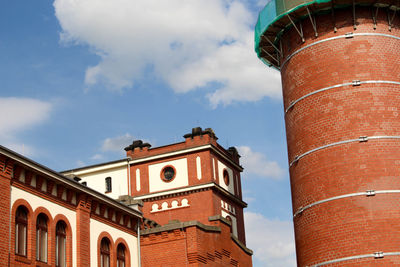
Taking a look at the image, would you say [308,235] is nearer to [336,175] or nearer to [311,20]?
[336,175]

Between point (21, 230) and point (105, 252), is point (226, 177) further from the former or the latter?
point (21, 230)

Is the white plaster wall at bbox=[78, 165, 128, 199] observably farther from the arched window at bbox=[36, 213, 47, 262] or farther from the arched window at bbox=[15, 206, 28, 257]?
the arched window at bbox=[15, 206, 28, 257]

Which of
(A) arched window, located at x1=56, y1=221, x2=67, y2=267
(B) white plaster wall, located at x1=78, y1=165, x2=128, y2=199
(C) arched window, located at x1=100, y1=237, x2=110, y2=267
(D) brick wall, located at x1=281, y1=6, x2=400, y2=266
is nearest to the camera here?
(A) arched window, located at x1=56, y1=221, x2=67, y2=267

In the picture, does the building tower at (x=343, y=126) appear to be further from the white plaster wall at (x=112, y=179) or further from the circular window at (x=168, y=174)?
the white plaster wall at (x=112, y=179)

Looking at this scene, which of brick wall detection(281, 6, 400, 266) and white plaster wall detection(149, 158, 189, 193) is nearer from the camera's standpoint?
brick wall detection(281, 6, 400, 266)

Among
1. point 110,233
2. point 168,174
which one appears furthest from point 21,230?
point 168,174

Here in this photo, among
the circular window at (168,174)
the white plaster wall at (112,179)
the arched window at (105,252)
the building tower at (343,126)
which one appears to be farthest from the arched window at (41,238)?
the white plaster wall at (112,179)

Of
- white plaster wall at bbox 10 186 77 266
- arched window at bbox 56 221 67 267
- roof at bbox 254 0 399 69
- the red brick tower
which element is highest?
roof at bbox 254 0 399 69

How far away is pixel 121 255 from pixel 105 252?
1.56 m

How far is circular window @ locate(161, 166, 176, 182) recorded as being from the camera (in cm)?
5372

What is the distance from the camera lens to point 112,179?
55.7 m

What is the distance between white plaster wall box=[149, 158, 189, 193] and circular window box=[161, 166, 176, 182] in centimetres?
23

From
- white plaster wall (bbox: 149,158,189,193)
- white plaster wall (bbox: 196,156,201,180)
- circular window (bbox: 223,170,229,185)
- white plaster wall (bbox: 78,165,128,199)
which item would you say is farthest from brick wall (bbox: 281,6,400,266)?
white plaster wall (bbox: 78,165,128,199)

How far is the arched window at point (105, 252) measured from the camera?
111 ft
